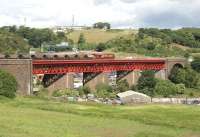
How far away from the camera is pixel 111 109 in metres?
79.2

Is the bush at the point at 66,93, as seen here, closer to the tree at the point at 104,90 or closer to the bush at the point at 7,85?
the tree at the point at 104,90

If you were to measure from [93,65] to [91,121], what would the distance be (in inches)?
2449

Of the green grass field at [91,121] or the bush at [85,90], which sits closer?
the green grass field at [91,121]

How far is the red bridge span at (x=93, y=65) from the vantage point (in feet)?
358

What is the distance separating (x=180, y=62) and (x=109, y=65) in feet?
91.9

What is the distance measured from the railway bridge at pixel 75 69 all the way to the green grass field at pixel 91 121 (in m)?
16.4

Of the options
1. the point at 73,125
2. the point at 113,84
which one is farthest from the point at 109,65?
the point at 73,125

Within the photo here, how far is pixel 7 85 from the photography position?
85375 millimetres

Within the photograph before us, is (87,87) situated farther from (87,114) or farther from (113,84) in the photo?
(87,114)

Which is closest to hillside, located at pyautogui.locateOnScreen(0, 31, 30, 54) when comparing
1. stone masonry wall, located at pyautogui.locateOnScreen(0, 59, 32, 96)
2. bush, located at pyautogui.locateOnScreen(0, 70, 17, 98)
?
stone masonry wall, located at pyautogui.locateOnScreen(0, 59, 32, 96)

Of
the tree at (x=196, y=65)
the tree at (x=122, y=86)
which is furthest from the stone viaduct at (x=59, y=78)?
the tree at (x=196, y=65)

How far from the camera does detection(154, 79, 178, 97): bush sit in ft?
399

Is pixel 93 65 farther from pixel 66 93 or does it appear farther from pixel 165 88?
pixel 165 88

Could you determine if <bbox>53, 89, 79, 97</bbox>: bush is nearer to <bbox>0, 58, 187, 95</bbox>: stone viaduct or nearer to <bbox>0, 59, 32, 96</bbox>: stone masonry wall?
<bbox>0, 58, 187, 95</bbox>: stone viaduct
